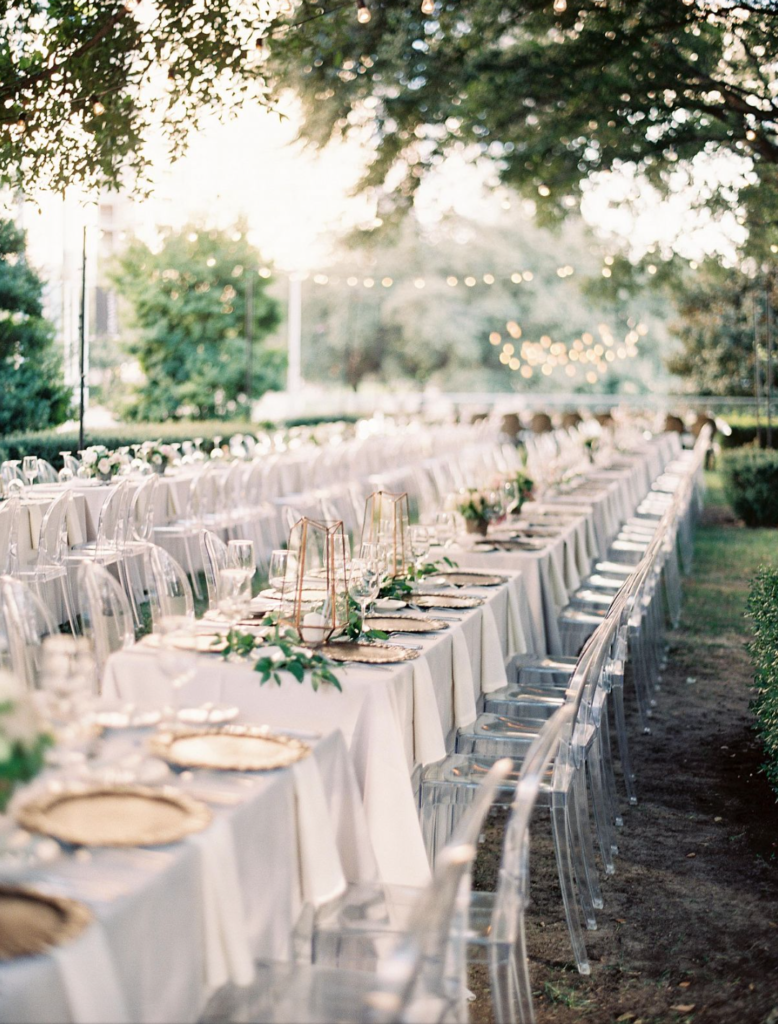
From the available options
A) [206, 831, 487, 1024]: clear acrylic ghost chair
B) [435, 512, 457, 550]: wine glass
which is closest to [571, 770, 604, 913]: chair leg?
[206, 831, 487, 1024]: clear acrylic ghost chair

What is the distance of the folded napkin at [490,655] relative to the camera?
14.9 ft

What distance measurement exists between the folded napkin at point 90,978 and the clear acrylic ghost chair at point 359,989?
446 mm

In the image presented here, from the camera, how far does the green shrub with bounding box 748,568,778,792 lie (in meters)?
4.84

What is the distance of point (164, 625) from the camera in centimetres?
326

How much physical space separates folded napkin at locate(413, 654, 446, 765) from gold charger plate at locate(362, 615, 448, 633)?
340mm

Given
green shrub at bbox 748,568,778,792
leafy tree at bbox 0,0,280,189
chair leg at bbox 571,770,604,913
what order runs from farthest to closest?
1. leafy tree at bbox 0,0,280,189
2. green shrub at bbox 748,568,778,792
3. chair leg at bbox 571,770,604,913

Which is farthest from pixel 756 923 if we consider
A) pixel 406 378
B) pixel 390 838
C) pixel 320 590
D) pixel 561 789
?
pixel 406 378

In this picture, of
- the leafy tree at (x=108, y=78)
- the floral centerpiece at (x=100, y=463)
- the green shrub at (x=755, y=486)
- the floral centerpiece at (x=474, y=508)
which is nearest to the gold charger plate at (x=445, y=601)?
the floral centerpiece at (x=474, y=508)

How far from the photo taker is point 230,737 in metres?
2.76

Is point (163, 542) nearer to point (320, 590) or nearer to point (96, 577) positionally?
point (320, 590)

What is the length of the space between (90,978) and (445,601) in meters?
2.85

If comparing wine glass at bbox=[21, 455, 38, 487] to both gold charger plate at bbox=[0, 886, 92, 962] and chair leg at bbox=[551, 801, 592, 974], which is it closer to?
chair leg at bbox=[551, 801, 592, 974]

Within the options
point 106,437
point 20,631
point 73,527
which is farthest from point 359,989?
point 106,437

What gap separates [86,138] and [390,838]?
19.0 feet
